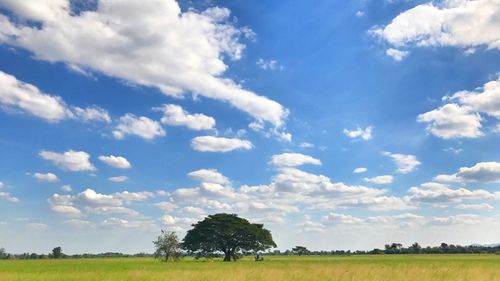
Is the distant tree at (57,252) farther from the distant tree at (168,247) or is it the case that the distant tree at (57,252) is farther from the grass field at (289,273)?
the grass field at (289,273)

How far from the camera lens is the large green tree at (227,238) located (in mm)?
94938

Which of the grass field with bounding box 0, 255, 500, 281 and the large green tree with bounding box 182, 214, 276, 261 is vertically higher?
the large green tree with bounding box 182, 214, 276, 261

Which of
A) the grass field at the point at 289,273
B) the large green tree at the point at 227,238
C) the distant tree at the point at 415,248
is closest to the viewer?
the grass field at the point at 289,273

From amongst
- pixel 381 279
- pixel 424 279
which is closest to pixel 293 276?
pixel 381 279

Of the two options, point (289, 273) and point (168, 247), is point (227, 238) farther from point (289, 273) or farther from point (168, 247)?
point (289, 273)

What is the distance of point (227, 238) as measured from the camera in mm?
95375

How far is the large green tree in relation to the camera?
9494cm

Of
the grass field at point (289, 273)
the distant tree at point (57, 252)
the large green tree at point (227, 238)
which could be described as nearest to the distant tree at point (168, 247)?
the large green tree at point (227, 238)

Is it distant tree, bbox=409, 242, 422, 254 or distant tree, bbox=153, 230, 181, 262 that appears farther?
distant tree, bbox=409, 242, 422, 254

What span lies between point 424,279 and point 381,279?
6.39 ft

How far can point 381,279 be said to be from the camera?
20031mm

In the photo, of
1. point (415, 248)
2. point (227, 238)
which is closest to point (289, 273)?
point (227, 238)

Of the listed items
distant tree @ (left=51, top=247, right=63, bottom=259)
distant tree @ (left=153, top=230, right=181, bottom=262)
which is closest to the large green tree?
distant tree @ (left=153, top=230, right=181, bottom=262)

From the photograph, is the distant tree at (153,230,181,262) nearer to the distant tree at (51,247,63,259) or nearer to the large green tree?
the large green tree
